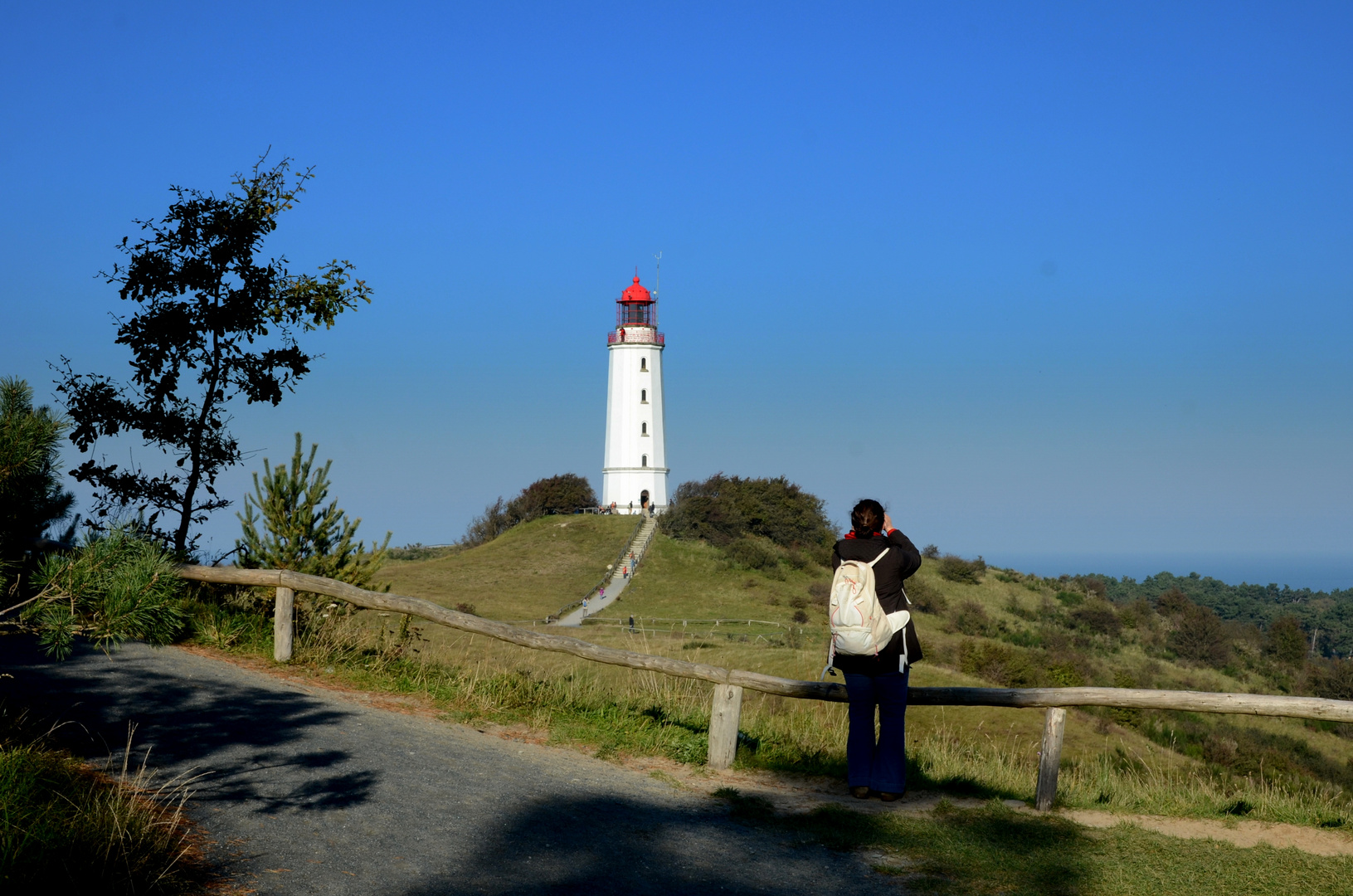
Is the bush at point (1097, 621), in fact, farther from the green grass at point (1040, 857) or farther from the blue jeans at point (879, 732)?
the green grass at point (1040, 857)

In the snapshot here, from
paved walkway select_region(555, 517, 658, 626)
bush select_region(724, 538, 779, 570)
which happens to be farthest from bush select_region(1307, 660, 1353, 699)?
paved walkway select_region(555, 517, 658, 626)

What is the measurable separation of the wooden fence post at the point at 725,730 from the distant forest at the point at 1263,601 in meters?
64.6

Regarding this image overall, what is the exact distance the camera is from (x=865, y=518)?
26.2ft

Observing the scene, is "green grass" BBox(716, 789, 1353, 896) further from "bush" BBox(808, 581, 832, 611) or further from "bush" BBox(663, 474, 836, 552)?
"bush" BBox(663, 474, 836, 552)

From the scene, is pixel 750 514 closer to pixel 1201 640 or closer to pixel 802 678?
pixel 1201 640

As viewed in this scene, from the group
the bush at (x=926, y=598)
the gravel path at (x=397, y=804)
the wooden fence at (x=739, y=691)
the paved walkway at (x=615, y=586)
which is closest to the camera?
the gravel path at (x=397, y=804)

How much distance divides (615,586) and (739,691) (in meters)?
44.7

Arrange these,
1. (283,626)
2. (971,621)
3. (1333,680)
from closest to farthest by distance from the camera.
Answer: (283,626) → (1333,680) → (971,621)

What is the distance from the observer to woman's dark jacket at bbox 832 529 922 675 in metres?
7.75

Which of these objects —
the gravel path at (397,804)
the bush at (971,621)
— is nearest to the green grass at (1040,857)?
the gravel path at (397,804)

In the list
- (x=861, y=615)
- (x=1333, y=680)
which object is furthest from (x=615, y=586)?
(x=861, y=615)

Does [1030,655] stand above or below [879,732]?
below

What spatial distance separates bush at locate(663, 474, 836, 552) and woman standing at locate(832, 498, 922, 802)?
5685 centimetres

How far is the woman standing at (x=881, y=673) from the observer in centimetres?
777
